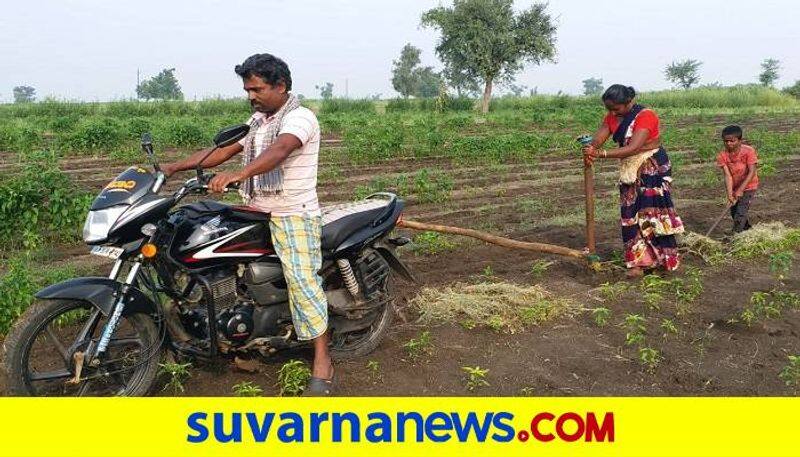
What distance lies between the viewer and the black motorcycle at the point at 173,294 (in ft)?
10.7

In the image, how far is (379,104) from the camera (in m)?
39.0

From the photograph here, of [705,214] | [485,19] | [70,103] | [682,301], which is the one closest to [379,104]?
[485,19]

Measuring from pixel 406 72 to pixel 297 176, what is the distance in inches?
2842

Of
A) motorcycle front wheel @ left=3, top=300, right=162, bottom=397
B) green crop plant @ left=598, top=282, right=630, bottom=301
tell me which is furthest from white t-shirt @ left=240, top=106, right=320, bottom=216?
green crop plant @ left=598, top=282, right=630, bottom=301

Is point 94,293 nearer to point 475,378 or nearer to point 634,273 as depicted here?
point 475,378

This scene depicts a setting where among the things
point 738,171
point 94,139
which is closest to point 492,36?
point 94,139

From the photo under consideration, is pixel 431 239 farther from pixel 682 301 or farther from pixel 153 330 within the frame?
pixel 153 330

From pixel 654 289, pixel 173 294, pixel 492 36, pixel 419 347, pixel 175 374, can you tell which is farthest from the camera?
pixel 492 36

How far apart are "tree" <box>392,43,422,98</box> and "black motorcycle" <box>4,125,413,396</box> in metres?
71.0

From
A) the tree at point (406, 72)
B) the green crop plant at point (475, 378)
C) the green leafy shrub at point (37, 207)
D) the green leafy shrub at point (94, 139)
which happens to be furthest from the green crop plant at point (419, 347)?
the tree at point (406, 72)

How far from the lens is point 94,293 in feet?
10.7

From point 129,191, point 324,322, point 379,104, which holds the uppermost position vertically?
point 379,104

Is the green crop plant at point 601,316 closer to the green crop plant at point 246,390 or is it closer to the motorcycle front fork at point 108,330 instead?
the green crop plant at point 246,390

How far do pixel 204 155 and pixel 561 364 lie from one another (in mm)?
2541
